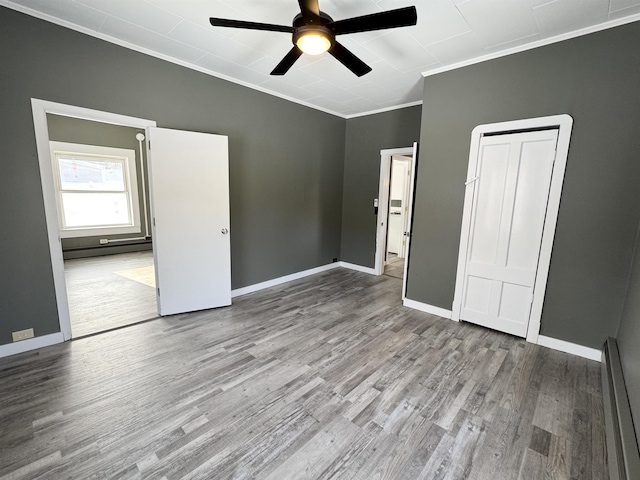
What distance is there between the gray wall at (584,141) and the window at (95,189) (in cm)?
666

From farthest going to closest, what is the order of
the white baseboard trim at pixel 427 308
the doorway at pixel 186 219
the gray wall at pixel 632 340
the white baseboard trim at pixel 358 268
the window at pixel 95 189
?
the window at pixel 95 189
the white baseboard trim at pixel 358 268
the white baseboard trim at pixel 427 308
the doorway at pixel 186 219
the gray wall at pixel 632 340

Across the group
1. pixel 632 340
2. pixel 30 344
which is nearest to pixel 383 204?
pixel 632 340

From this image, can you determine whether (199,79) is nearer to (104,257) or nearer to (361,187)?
(361,187)

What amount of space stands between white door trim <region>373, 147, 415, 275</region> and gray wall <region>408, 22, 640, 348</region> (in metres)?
1.66

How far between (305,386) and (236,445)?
0.64 meters

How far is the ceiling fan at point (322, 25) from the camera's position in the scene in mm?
1695

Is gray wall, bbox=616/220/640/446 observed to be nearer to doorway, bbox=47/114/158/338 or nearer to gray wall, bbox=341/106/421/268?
gray wall, bbox=341/106/421/268

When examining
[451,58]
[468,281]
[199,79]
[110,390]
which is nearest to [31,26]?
[199,79]

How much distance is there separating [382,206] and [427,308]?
204cm

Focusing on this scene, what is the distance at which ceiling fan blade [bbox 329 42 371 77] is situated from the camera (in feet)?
6.70

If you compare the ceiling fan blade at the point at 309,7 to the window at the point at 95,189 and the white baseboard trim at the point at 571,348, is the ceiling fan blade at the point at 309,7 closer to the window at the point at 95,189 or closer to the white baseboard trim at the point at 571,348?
the white baseboard trim at the point at 571,348

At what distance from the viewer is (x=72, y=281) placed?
4.35m

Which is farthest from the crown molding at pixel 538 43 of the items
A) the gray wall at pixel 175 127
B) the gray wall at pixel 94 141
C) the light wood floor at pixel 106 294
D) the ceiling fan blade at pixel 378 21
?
the gray wall at pixel 94 141

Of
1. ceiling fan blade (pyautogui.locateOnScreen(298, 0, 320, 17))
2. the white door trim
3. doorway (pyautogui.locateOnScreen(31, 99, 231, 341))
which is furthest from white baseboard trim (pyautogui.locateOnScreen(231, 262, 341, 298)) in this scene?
ceiling fan blade (pyautogui.locateOnScreen(298, 0, 320, 17))
